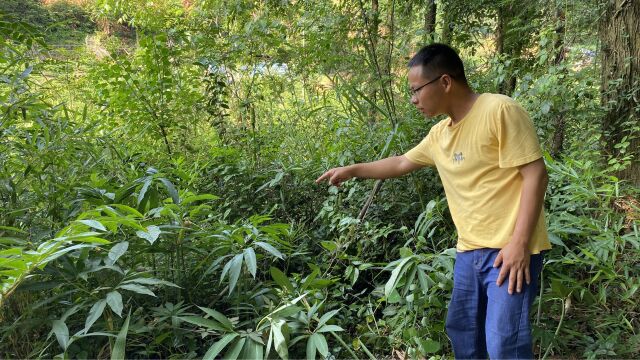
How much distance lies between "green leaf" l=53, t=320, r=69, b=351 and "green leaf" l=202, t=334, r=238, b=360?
493mm

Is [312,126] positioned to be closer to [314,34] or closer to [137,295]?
[314,34]

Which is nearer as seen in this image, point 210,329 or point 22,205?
point 210,329

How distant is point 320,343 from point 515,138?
104 cm

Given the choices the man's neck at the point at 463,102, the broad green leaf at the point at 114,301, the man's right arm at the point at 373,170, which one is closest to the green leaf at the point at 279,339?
the broad green leaf at the point at 114,301

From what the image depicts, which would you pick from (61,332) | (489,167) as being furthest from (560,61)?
(61,332)

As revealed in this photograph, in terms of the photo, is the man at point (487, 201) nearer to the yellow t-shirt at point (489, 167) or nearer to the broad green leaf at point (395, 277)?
the yellow t-shirt at point (489, 167)

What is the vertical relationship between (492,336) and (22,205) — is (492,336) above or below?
below

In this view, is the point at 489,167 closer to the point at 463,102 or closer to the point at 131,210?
the point at 463,102

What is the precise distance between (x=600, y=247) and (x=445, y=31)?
2.81 m

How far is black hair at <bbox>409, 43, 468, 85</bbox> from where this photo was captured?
1.70m

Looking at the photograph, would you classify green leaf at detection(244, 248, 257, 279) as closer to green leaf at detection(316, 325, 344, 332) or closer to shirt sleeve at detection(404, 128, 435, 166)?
green leaf at detection(316, 325, 344, 332)

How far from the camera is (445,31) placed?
4406mm

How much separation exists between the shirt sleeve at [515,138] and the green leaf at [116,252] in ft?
4.64

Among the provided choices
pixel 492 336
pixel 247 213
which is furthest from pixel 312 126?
pixel 492 336
